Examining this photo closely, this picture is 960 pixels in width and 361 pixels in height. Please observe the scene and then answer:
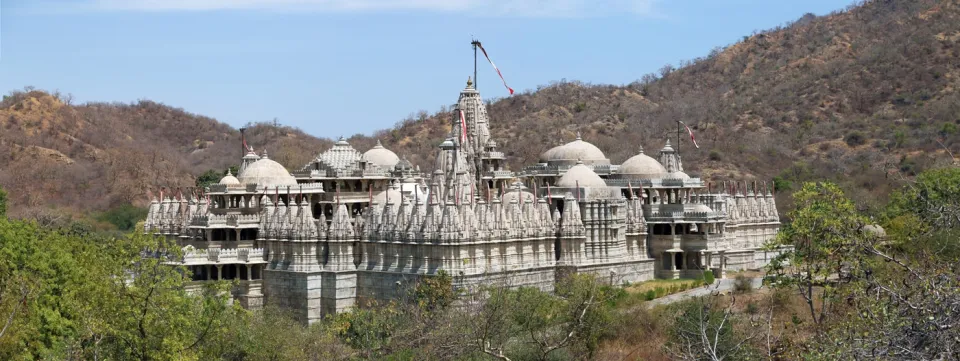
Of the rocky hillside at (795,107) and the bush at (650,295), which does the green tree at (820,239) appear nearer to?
the bush at (650,295)

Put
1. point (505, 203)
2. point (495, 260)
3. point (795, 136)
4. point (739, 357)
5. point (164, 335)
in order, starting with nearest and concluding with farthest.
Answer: point (164, 335) < point (739, 357) < point (495, 260) < point (505, 203) < point (795, 136)

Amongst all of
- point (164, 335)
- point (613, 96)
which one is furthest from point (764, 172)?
point (164, 335)

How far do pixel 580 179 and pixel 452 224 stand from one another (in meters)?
10.8

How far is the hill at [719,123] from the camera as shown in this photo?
370 feet

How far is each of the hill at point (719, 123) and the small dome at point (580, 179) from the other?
2964cm

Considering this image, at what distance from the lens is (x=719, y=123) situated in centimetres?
13050

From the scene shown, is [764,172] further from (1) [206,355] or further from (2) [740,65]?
(1) [206,355]

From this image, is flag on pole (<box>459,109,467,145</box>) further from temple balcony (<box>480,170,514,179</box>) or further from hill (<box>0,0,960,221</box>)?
hill (<box>0,0,960,221</box>)

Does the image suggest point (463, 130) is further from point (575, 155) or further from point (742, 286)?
point (742, 286)

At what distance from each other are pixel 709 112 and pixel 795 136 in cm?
1504

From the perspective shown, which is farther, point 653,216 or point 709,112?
point 709,112

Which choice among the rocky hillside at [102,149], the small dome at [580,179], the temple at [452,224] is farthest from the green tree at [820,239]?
the rocky hillside at [102,149]

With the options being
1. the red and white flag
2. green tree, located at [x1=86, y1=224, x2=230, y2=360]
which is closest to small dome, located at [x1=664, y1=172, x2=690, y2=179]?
the red and white flag

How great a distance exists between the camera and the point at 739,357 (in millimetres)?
41438
